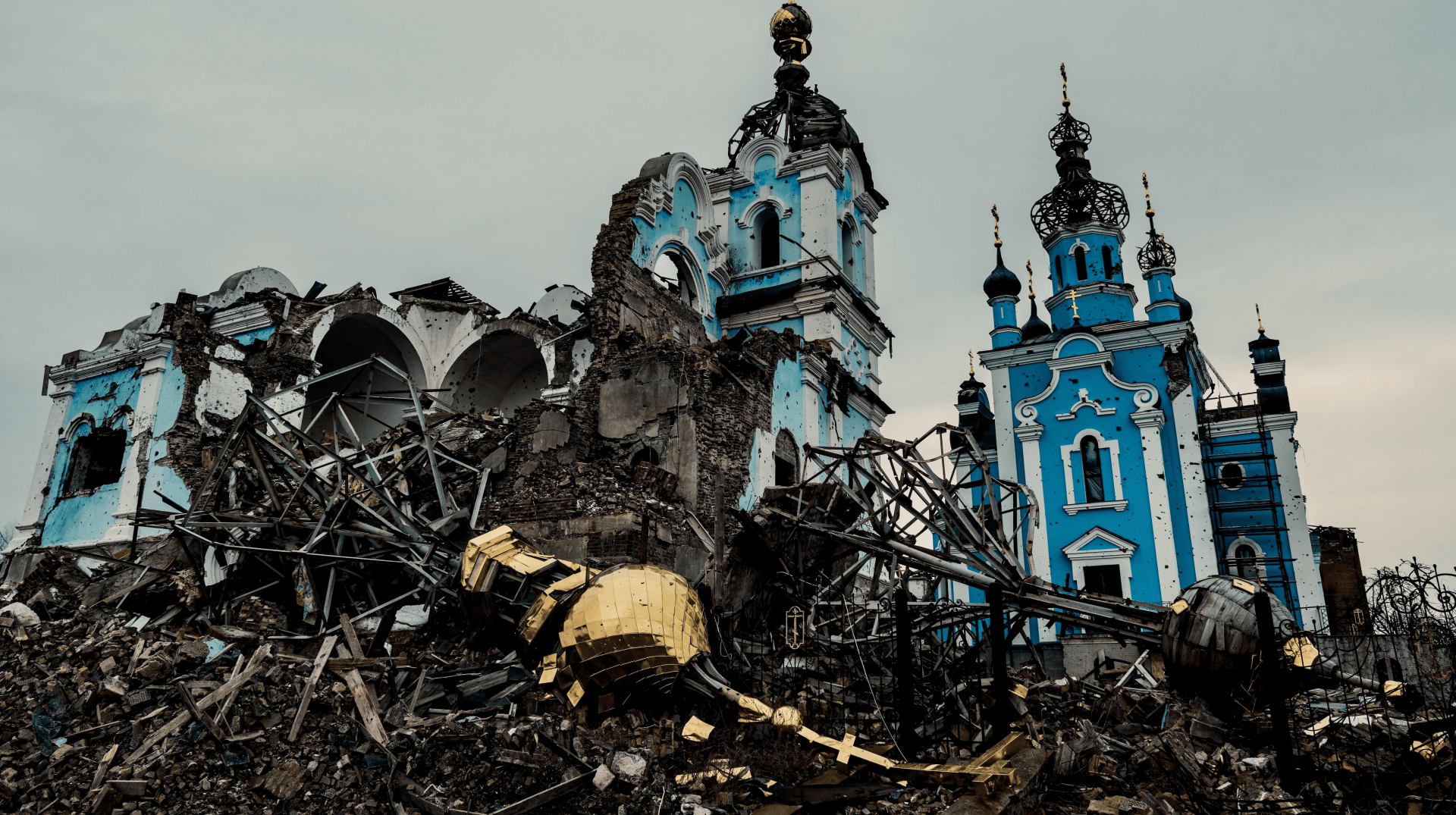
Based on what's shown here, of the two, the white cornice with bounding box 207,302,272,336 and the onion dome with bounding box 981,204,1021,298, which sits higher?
the onion dome with bounding box 981,204,1021,298

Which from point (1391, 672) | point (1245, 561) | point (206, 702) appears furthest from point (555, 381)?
point (1245, 561)

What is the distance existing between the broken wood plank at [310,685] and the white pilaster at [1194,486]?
57.9 feet

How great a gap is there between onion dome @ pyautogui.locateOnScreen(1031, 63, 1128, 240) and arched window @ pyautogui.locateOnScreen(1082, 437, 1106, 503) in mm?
7072

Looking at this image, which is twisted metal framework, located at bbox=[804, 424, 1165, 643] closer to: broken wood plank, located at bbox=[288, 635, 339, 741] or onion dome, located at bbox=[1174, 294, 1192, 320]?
broken wood plank, located at bbox=[288, 635, 339, 741]

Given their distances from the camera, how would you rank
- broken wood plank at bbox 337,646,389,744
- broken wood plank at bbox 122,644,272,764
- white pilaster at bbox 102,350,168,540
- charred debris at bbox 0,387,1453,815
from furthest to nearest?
white pilaster at bbox 102,350,168,540 → broken wood plank at bbox 337,646,389,744 → broken wood plank at bbox 122,644,272,764 → charred debris at bbox 0,387,1453,815

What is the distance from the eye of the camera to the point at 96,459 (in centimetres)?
1917

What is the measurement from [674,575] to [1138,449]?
15562 mm

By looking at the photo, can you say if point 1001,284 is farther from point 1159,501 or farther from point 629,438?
point 629,438

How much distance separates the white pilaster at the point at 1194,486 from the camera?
69.9ft

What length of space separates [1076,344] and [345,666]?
1883 cm

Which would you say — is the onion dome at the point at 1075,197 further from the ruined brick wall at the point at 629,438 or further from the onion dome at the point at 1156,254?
the ruined brick wall at the point at 629,438

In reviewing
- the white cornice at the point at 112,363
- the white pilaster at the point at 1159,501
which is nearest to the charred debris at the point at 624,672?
the white cornice at the point at 112,363

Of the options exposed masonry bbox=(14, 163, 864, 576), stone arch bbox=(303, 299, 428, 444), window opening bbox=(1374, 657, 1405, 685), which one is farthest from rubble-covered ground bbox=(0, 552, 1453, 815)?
stone arch bbox=(303, 299, 428, 444)

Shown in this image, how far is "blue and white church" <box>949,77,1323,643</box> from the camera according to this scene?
21.7 meters
